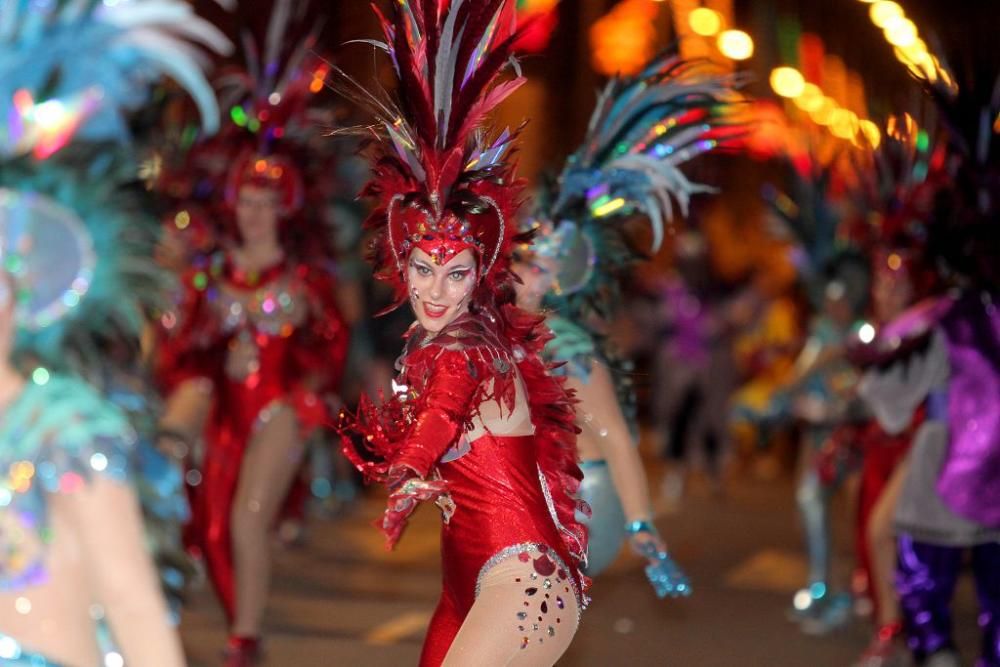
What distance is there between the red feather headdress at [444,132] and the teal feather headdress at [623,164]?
1707 millimetres

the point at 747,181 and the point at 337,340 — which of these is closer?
the point at 337,340

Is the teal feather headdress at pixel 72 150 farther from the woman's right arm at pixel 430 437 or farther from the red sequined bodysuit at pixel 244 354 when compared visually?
the red sequined bodysuit at pixel 244 354

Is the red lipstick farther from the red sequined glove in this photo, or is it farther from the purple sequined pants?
the purple sequined pants

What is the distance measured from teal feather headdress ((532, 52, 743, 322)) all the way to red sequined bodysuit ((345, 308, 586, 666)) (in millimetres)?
1867

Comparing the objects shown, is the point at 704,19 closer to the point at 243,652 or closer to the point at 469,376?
the point at 243,652

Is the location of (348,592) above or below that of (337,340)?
Answer: below

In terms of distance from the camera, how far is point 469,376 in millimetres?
→ 4027

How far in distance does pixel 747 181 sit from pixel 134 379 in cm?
3232

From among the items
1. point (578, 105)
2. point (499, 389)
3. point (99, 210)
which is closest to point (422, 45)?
point (499, 389)

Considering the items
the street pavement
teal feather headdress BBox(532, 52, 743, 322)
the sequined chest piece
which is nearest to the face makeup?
teal feather headdress BBox(532, 52, 743, 322)

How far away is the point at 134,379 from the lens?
4.06 m

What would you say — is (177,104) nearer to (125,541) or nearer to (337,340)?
(337,340)

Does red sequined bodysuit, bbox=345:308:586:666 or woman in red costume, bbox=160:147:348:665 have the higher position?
red sequined bodysuit, bbox=345:308:586:666

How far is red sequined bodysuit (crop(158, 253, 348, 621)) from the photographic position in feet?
24.0
